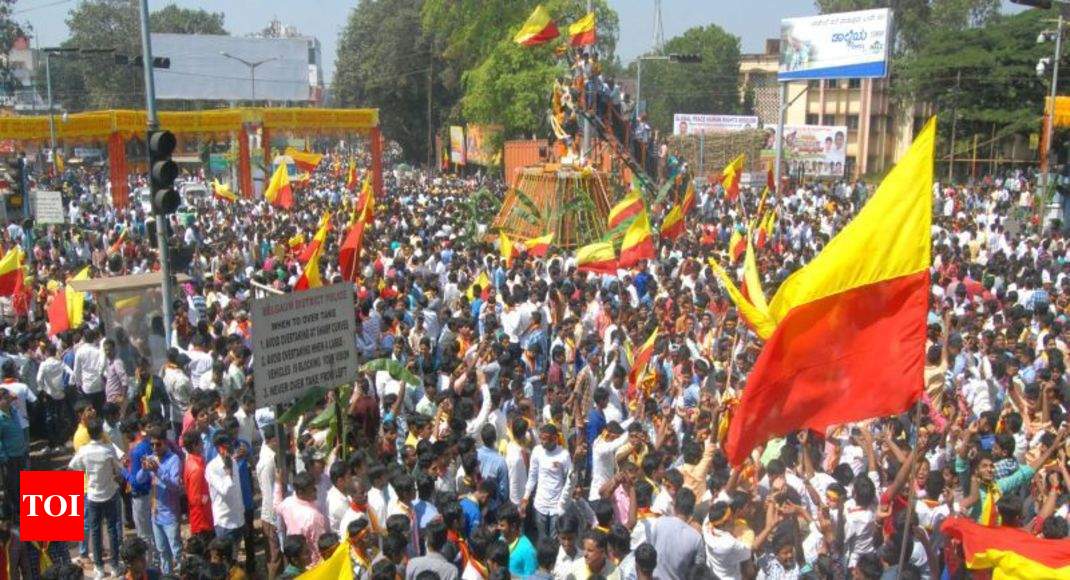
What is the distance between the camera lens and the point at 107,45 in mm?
76500

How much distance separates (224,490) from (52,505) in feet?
3.36

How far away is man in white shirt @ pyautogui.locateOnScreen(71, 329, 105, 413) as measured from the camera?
9.64m

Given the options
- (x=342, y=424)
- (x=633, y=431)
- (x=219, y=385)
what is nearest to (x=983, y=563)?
(x=633, y=431)

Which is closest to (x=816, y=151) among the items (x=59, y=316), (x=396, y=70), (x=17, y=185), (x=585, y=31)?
(x=396, y=70)

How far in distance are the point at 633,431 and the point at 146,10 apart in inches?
288

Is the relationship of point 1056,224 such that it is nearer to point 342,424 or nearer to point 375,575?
point 342,424

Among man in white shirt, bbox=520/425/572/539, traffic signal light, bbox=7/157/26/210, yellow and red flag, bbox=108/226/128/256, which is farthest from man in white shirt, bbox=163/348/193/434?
traffic signal light, bbox=7/157/26/210

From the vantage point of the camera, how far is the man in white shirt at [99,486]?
6.79 m

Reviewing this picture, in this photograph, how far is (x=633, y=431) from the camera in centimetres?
689

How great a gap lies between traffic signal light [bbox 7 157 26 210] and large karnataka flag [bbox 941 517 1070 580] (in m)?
18.0

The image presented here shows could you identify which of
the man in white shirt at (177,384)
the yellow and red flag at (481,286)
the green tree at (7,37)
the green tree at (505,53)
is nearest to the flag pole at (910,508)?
the man in white shirt at (177,384)

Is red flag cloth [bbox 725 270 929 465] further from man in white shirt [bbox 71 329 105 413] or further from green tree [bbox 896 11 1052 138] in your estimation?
green tree [bbox 896 11 1052 138]

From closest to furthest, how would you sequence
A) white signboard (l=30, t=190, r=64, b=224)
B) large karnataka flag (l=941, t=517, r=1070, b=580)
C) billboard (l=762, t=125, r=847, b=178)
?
large karnataka flag (l=941, t=517, r=1070, b=580), white signboard (l=30, t=190, r=64, b=224), billboard (l=762, t=125, r=847, b=178)

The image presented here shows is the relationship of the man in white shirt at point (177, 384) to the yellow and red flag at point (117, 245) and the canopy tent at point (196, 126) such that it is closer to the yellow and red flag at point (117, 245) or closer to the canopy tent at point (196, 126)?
the yellow and red flag at point (117, 245)
